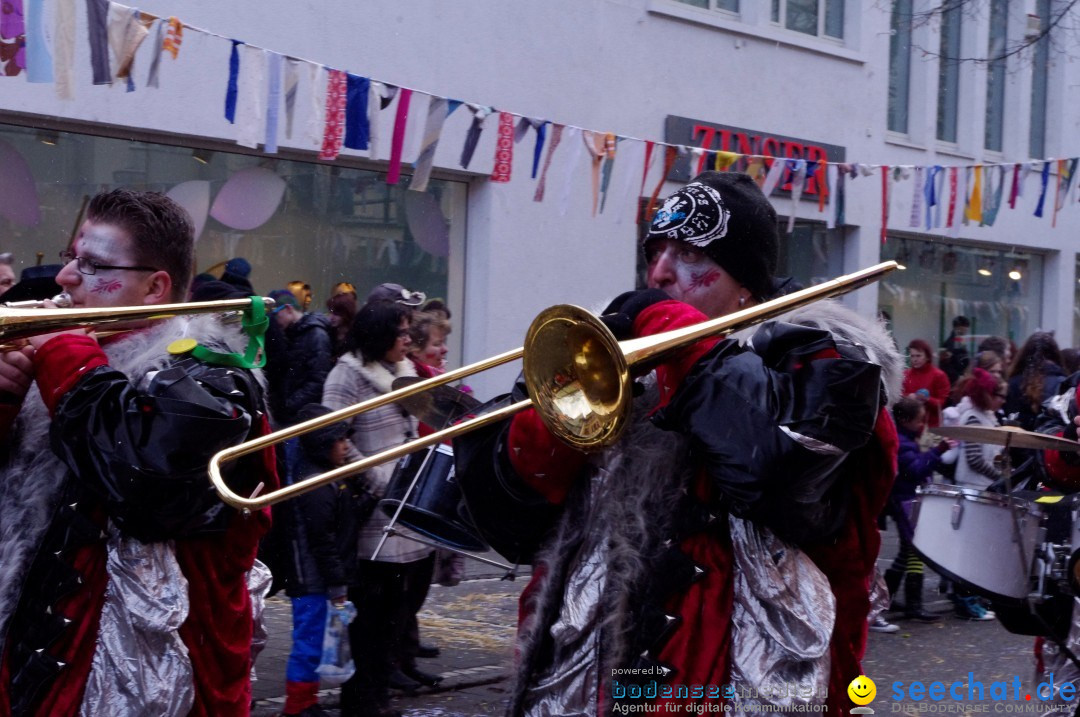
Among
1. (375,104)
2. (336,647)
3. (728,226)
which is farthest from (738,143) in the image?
(728,226)

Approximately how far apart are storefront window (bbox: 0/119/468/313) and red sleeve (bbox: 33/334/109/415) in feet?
20.6

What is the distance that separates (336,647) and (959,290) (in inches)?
485

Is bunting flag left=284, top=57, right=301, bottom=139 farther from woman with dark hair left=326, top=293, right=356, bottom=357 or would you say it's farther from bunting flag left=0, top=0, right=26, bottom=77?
bunting flag left=0, top=0, right=26, bottom=77

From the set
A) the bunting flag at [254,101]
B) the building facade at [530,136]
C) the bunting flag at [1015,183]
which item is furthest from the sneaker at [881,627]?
the bunting flag at [1015,183]

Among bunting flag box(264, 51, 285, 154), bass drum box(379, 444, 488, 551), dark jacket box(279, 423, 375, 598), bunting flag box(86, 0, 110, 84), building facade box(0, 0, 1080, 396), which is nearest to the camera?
bass drum box(379, 444, 488, 551)

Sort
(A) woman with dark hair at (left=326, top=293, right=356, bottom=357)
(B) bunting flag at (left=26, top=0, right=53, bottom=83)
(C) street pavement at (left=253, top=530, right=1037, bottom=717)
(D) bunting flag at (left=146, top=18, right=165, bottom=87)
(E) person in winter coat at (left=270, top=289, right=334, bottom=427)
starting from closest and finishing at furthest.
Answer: (C) street pavement at (left=253, top=530, right=1037, bottom=717)
(E) person in winter coat at (left=270, top=289, right=334, bottom=427)
(B) bunting flag at (left=26, top=0, right=53, bottom=83)
(D) bunting flag at (left=146, top=18, right=165, bottom=87)
(A) woman with dark hair at (left=326, top=293, right=356, bottom=357)

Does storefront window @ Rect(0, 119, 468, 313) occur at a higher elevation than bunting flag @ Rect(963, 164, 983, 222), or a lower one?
lower

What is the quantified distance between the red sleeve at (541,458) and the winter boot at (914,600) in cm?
604

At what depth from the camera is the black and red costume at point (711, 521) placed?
219 centimetres

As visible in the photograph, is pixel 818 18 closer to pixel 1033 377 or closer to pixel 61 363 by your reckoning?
pixel 1033 377

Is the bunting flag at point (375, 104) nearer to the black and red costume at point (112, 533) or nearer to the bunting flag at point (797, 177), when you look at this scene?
the bunting flag at point (797, 177)

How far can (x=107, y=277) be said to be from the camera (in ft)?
8.83

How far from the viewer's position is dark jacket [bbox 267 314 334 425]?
5.97m

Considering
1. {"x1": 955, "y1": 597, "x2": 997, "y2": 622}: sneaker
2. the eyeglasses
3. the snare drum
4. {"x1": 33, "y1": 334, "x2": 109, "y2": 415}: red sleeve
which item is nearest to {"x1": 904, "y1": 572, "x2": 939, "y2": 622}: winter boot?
{"x1": 955, "y1": 597, "x2": 997, "y2": 622}: sneaker
